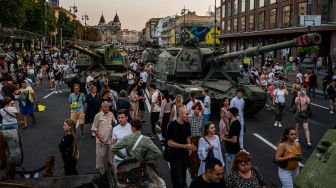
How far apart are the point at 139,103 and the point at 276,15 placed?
42018 mm

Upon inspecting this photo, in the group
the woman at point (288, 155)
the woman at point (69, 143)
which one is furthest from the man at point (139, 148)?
the woman at point (288, 155)

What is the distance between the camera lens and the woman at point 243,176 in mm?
Answer: 4895

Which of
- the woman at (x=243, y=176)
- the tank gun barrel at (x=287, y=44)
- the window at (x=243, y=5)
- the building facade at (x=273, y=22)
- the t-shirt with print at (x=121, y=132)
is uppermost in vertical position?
the window at (x=243, y=5)

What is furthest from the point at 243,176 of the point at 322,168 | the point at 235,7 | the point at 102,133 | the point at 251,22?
the point at 235,7

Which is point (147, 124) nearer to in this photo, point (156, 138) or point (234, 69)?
point (156, 138)

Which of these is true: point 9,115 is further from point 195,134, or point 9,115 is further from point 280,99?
point 280,99

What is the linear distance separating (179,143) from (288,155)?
1.75 metres

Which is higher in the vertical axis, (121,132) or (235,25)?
(235,25)

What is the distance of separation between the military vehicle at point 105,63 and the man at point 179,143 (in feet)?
47.7

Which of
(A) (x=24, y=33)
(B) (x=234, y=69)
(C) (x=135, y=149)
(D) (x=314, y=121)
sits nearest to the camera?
(C) (x=135, y=149)

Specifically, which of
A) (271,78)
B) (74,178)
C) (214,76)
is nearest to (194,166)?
(74,178)

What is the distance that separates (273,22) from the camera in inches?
2072

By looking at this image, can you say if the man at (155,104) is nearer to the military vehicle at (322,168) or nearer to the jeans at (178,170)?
the jeans at (178,170)

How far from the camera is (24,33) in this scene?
167ft
